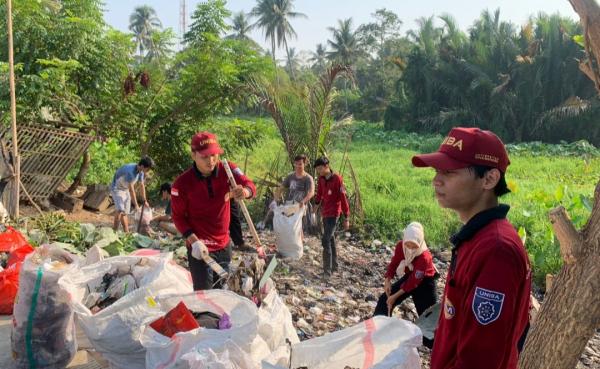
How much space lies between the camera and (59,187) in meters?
9.99

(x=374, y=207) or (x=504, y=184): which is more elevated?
(x=504, y=184)

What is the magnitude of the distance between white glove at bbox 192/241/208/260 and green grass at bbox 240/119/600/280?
259 centimetres

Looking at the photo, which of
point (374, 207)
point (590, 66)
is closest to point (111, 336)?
point (590, 66)

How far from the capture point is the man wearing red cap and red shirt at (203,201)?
3.81 meters

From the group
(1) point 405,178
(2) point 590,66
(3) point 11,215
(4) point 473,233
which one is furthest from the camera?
(1) point 405,178

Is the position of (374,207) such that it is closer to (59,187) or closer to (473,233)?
(59,187)

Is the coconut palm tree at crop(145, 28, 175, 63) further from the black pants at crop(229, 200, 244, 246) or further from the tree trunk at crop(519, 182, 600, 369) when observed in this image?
the tree trunk at crop(519, 182, 600, 369)

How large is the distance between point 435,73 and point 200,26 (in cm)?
1725

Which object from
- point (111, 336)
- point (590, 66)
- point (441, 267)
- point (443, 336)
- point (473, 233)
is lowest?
point (441, 267)

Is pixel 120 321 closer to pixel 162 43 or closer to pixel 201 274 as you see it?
pixel 201 274

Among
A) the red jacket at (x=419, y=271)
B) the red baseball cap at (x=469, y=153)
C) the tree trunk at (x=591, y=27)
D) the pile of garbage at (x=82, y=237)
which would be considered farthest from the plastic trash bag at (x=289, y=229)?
the red baseball cap at (x=469, y=153)

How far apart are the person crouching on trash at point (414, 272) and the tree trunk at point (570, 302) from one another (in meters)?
1.51

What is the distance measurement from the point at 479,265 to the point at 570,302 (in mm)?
1456

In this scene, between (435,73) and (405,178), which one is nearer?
(405,178)
